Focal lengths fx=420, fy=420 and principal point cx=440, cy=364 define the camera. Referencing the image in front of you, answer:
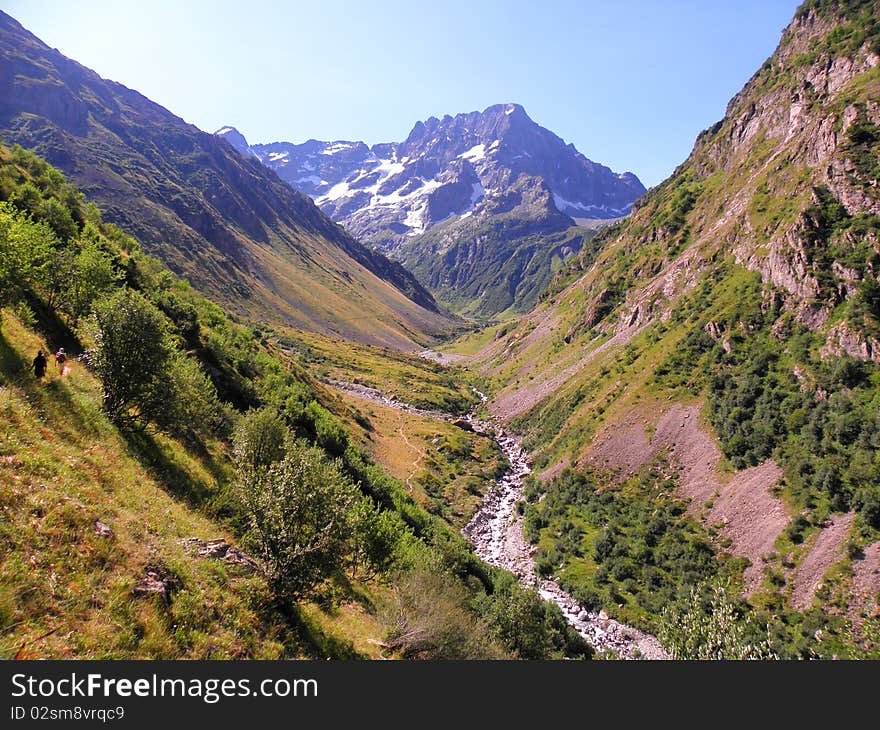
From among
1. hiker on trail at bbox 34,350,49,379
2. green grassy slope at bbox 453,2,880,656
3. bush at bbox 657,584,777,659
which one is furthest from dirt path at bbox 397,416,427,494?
hiker on trail at bbox 34,350,49,379

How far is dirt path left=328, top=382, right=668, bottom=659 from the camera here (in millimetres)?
35250

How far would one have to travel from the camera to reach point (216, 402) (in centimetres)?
3156

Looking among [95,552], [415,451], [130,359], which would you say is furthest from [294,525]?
[415,451]

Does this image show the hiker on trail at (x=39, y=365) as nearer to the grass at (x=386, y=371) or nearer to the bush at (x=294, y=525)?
the bush at (x=294, y=525)

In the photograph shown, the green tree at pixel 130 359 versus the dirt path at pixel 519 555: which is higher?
the green tree at pixel 130 359

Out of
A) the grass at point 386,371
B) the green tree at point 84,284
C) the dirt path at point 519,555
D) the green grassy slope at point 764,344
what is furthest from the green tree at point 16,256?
the grass at point 386,371

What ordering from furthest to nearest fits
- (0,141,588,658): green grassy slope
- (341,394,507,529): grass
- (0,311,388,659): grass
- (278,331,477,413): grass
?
(278,331,477,413): grass → (341,394,507,529): grass → (0,141,588,658): green grassy slope → (0,311,388,659): grass

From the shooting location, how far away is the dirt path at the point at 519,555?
116 ft

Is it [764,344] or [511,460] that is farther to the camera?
[511,460]

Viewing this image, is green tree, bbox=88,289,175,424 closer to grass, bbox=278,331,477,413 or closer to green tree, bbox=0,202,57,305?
green tree, bbox=0,202,57,305

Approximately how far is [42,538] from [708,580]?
4632 centimetres

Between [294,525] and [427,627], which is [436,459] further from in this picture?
[294,525]

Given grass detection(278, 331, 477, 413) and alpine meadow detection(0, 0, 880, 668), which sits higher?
alpine meadow detection(0, 0, 880, 668)

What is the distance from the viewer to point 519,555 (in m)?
49.0
